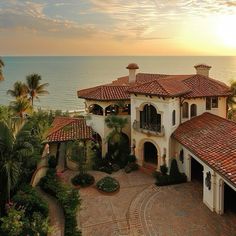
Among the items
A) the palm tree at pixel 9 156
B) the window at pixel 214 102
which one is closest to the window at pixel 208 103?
the window at pixel 214 102

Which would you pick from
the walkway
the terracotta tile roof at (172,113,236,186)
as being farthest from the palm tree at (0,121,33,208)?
the terracotta tile roof at (172,113,236,186)

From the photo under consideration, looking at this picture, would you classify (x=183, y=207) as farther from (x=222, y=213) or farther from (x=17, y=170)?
(x=17, y=170)

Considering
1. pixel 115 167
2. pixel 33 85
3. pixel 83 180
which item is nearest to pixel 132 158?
pixel 115 167

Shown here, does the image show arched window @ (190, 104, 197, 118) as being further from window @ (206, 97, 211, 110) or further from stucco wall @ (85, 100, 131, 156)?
stucco wall @ (85, 100, 131, 156)

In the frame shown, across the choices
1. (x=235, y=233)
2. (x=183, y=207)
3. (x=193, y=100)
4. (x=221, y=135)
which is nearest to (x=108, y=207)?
(x=183, y=207)

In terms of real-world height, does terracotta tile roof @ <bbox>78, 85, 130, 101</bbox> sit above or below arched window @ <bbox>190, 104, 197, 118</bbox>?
above

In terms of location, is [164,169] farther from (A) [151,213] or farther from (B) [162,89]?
(B) [162,89]

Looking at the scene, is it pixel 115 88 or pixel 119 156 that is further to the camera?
pixel 115 88
